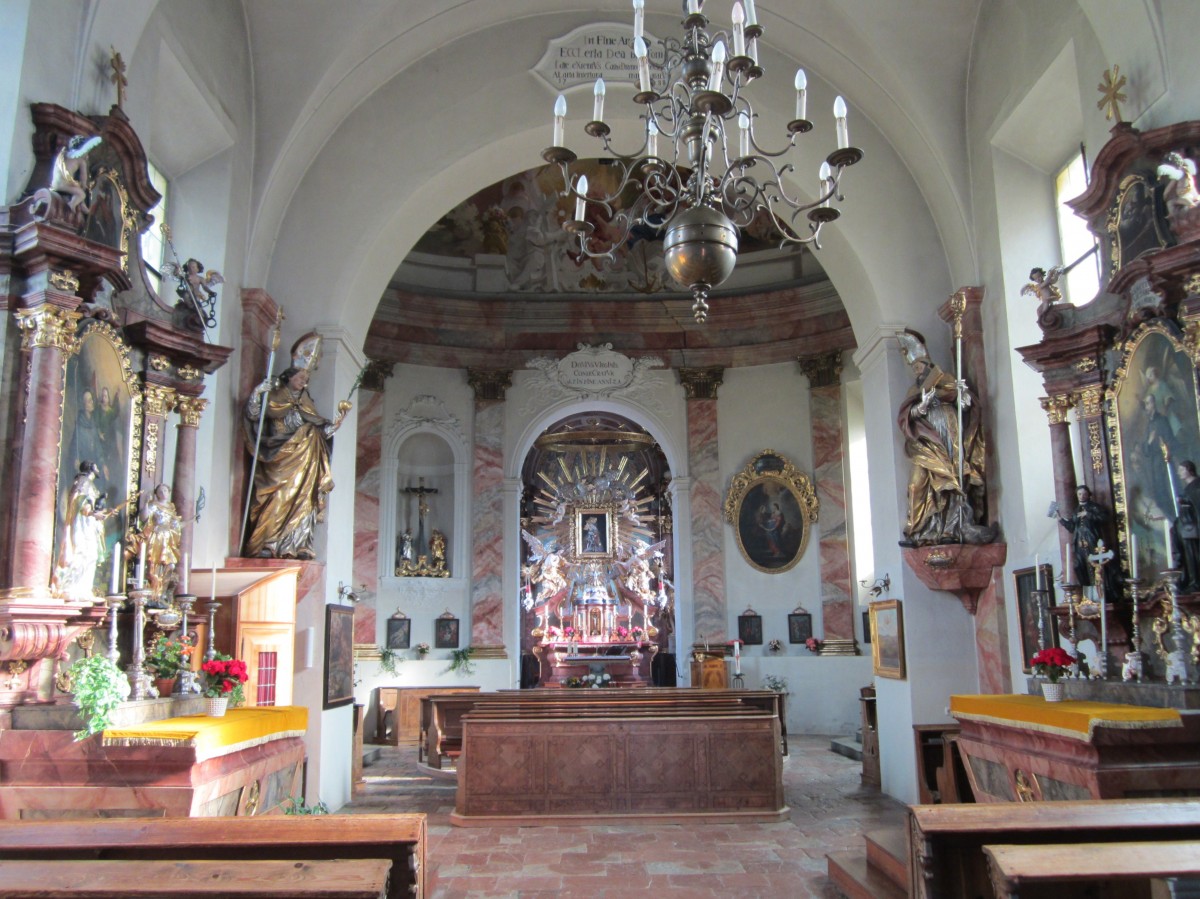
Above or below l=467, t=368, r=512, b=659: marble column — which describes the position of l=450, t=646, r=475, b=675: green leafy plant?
below

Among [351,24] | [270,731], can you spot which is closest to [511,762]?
[270,731]

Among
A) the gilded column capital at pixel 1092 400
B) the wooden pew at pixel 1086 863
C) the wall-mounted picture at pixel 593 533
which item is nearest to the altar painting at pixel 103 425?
the wooden pew at pixel 1086 863

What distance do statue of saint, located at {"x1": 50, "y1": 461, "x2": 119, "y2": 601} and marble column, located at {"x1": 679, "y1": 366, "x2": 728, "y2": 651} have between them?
11.6m

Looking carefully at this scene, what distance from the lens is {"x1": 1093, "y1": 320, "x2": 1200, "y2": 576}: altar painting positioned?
659 centimetres

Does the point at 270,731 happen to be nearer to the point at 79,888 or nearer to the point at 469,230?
the point at 79,888

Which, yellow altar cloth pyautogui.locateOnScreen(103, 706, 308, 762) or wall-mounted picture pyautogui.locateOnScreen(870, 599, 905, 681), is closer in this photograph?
yellow altar cloth pyautogui.locateOnScreen(103, 706, 308, 762)

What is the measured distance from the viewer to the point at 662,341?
701 inches

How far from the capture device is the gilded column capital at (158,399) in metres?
7.39

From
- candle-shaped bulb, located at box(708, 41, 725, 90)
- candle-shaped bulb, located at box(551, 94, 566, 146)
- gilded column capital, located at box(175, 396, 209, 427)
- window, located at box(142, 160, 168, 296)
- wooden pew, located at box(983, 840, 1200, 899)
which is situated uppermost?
window, located at box(142, 160, 168, 296)

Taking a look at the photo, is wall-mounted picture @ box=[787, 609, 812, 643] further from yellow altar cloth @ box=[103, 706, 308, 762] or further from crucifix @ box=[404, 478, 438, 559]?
yellow altar cloth @ box=[103, 706, 308, 762]

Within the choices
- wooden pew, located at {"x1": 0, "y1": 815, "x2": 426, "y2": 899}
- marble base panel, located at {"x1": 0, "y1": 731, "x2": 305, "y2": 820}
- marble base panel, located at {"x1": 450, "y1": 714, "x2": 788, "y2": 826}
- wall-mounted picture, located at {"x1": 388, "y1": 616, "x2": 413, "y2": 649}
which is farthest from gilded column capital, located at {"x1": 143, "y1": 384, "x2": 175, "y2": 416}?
wall-mounted picture, located at {"x1": 388, "y1": 616, "x2": 413, "y2": 649}

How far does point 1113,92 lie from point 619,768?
22.1 feet

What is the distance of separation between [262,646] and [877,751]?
21.5 ft

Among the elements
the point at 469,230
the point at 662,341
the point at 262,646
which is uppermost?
the point at 469,230
